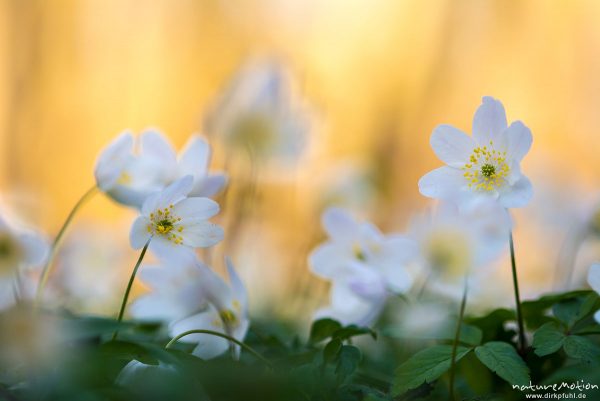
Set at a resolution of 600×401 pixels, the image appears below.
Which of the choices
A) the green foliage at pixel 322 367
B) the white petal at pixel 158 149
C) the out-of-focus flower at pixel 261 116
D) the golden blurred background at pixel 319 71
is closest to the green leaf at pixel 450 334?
the green foliage at pixel 322 367

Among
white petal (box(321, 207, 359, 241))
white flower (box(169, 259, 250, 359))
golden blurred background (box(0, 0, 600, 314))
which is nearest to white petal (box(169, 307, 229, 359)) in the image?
white flower (box(169, 259, 250, 359))

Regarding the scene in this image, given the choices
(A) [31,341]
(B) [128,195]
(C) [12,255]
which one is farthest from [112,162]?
(A) [31,341]

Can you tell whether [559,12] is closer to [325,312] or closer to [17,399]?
[325,312]

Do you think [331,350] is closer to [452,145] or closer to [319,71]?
[452,145]

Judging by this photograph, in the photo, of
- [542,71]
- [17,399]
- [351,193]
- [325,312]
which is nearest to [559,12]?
[542,71]

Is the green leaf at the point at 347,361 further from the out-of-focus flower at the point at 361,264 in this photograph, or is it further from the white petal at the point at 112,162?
the white petal at the point at 112,162

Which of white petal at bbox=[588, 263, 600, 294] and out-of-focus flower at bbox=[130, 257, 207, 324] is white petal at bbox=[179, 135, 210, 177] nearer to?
out-of-focus flower at bbox=[130, 257, 207, 324]
